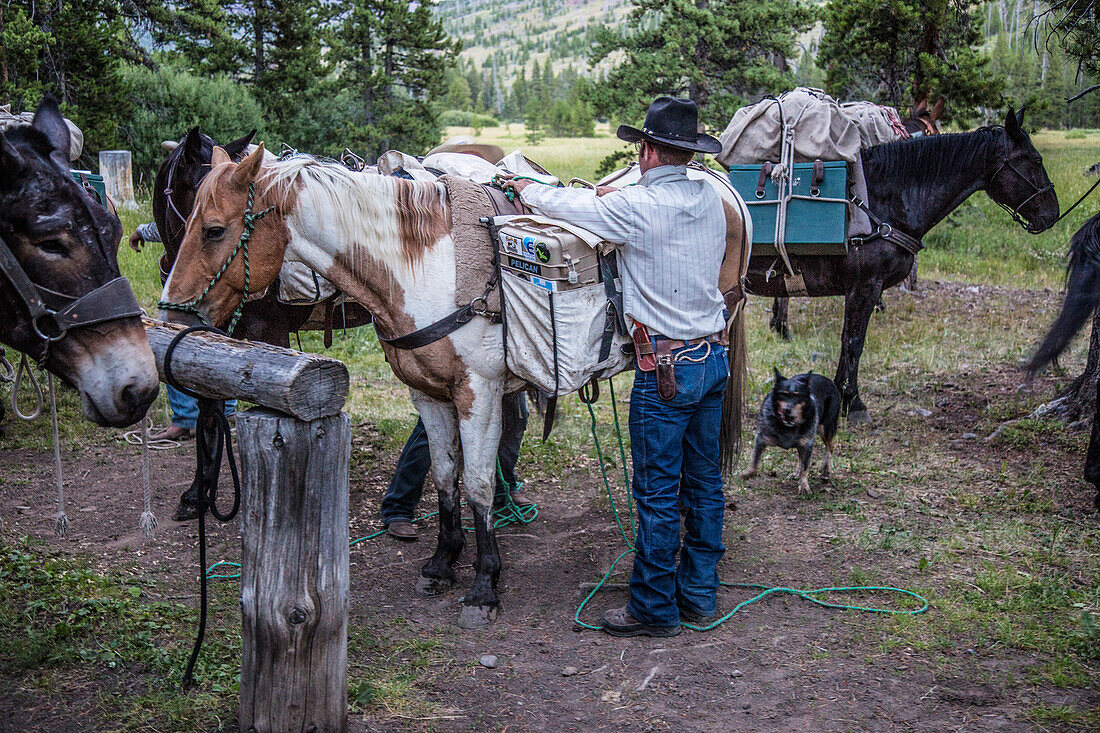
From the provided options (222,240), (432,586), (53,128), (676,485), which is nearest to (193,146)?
(222,240)

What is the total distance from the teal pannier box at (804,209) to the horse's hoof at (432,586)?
3.78m

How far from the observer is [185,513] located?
522 centimetres

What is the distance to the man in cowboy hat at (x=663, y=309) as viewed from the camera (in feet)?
12.3

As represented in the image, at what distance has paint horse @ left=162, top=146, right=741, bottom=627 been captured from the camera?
3.64 metres

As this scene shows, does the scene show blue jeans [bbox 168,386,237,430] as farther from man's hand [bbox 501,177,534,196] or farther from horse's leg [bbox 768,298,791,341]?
horse's leg [bbox 768,298,791,341]

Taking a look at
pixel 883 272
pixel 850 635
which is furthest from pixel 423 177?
pixel 883 272

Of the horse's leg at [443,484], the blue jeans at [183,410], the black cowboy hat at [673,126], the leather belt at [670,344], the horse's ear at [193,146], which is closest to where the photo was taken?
the black cowboy hat at [673,126]

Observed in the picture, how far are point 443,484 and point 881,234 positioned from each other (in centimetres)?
435

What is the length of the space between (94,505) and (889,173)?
646 centimetres

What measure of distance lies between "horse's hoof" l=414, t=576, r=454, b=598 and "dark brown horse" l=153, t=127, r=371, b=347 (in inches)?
66.7

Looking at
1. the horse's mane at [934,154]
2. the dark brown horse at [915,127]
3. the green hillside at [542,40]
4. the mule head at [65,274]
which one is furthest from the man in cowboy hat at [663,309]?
the green hillside at [542,40]

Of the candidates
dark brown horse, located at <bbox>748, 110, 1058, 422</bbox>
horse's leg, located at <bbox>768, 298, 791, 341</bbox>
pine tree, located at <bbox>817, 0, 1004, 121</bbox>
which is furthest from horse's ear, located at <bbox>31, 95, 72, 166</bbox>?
pine tree, located at <bbox>817, 0, 1004, 121</bbox>

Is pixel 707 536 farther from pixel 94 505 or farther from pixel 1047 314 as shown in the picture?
pixel 1047 314

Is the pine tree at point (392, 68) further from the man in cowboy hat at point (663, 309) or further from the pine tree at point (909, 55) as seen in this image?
the man in cowboy hat at point (663, 309)
